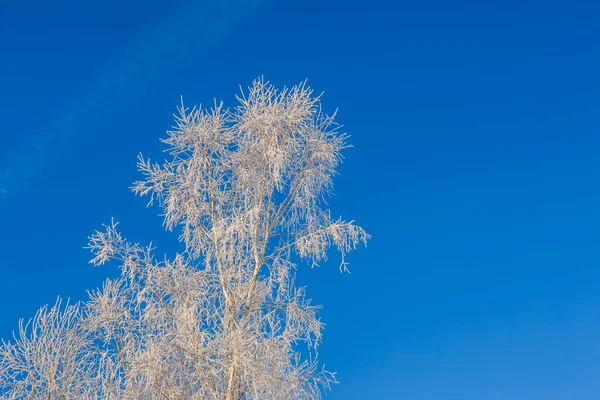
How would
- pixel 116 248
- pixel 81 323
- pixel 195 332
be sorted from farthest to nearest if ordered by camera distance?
pixel 81 323 → pixel 116 248 → pixel 195 332

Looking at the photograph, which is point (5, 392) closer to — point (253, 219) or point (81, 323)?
point (81, 323)

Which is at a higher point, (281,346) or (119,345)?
(119,345)

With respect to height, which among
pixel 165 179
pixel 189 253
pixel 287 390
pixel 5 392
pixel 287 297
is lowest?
pixel 287 390

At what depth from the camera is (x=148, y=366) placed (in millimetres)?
7973

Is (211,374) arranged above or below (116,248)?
below

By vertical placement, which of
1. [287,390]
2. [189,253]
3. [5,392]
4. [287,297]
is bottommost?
[287,390]

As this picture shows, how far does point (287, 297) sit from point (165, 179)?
2.50 metres

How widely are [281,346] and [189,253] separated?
2064 mm

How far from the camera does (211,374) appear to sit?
25.9 feet

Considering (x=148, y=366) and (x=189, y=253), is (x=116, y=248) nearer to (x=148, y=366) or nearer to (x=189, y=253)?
(x=189, y=253)

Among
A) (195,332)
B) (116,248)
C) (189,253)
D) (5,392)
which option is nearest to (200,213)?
(189,253)

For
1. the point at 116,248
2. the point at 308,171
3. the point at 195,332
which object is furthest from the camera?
the point at 308,171

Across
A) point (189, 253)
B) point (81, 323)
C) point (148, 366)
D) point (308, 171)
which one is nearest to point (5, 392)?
point (81, 323)

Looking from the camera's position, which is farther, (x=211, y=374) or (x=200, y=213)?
(x=200, y=213)
